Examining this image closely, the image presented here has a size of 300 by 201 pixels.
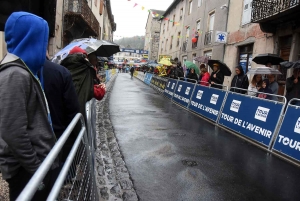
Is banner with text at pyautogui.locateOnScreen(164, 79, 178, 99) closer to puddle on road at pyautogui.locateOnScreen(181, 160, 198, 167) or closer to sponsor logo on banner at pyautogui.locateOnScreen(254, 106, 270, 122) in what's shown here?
sponsor logo on banner at pyautogui.locateOnScreen(254, 106, 270, 122)

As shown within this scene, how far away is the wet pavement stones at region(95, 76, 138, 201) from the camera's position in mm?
3482

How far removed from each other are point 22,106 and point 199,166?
11.7ft

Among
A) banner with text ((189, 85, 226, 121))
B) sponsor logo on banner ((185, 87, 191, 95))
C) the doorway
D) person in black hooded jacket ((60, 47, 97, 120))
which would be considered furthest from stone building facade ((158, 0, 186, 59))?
person in black hooded jacket ((60, 47, 97, 120))

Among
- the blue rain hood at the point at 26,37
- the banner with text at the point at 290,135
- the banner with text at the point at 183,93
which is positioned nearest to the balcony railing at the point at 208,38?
the banner with text at the point at 183,93

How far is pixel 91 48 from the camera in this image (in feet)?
15.4

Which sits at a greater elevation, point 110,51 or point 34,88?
point 110,51

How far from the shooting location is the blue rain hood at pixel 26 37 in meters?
1.73

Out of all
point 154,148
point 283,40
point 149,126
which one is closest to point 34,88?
point 154,148

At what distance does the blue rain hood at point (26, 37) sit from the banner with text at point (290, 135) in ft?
16.0

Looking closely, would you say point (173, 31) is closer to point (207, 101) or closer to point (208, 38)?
point (208, 38)

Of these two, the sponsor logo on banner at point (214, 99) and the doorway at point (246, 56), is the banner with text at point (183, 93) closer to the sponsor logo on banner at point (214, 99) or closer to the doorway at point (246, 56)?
the sponsor logo on banner at point (214, 99)

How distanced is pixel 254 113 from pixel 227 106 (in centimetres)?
124

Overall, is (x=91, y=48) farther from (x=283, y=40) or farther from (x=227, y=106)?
(x=283, y=40)

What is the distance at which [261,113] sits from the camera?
625 centimetres
